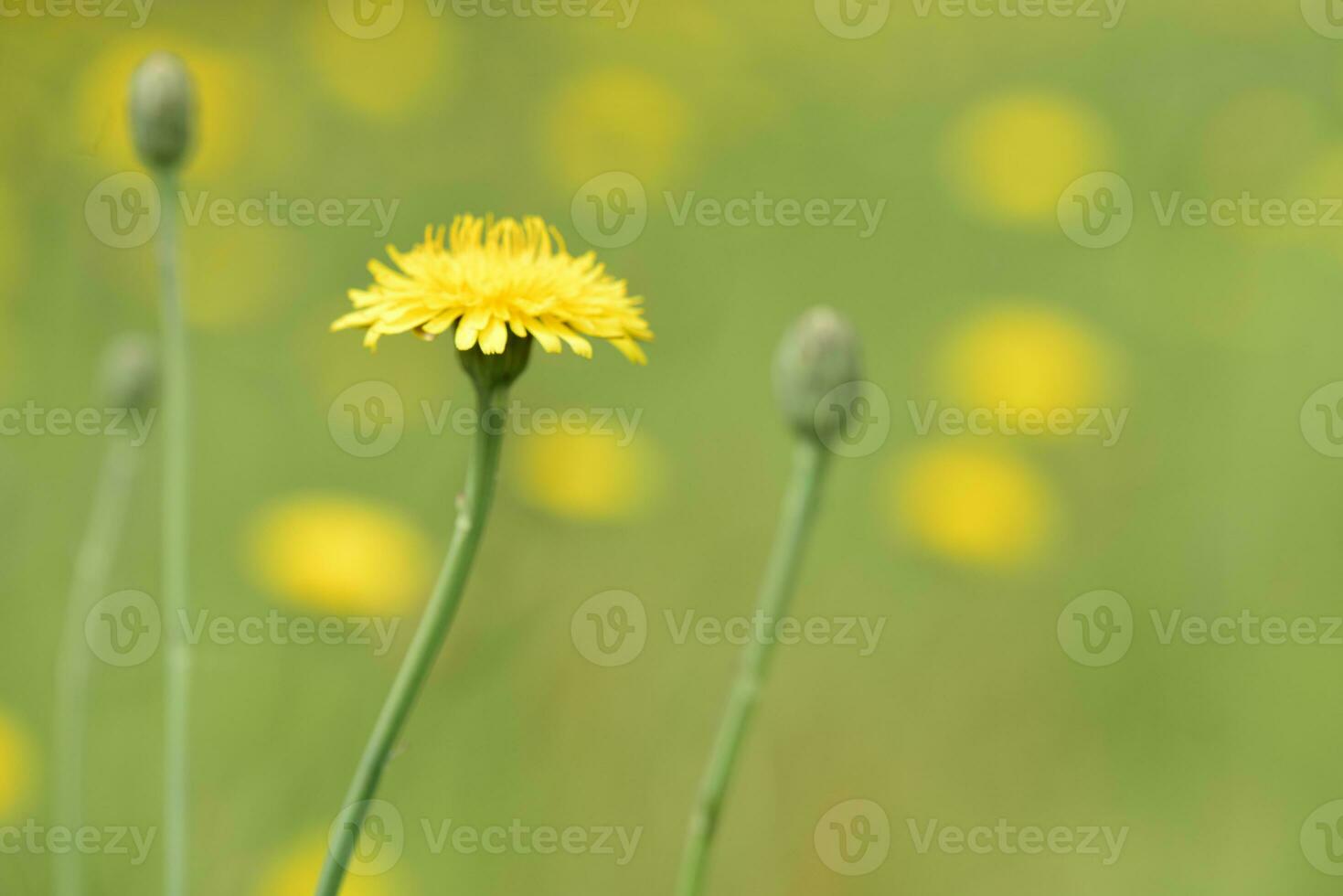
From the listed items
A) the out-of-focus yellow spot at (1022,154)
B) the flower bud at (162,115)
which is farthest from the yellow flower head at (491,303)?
the out-of-focus yellow spot at (1022,154)

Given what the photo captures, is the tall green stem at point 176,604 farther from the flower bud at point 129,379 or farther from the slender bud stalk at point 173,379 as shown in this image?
Answer: the flower bud at point 129,379

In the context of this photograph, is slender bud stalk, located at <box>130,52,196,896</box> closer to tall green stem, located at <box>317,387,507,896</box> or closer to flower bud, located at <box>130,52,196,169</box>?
flower bud, located at <box>130,52,196,169</box>

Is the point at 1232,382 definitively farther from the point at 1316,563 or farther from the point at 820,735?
the point at 820,735

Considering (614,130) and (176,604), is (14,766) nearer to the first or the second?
(176,604)

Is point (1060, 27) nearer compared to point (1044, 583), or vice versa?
point (1044, 583)

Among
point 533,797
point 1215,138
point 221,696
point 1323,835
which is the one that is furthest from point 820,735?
point 1215,138
